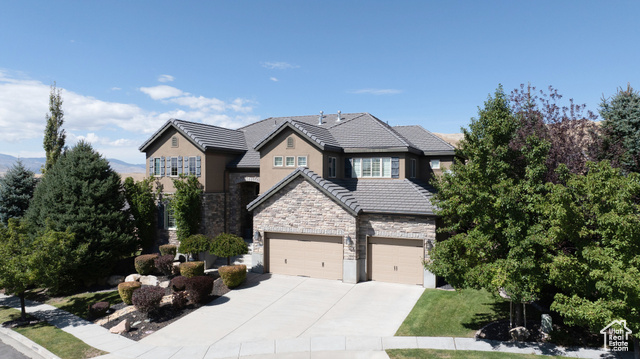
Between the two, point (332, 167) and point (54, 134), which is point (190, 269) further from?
point (54, 134)

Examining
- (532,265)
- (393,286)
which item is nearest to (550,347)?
(532,265)

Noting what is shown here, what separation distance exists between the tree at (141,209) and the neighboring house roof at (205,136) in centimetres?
318

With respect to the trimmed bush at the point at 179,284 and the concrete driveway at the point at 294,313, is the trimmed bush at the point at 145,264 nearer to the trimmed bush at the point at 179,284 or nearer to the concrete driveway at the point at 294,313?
the trimmed bush at the point at 179,284

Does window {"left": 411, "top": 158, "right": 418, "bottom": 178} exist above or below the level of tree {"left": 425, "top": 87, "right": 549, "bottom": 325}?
above

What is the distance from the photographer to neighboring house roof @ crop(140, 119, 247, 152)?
84.4ft

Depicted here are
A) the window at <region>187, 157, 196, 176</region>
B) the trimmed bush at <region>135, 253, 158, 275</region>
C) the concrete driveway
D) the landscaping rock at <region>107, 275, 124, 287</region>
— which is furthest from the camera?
the window at <region>187, 157, 196, 176</region>

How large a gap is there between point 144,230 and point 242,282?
31.6 ft

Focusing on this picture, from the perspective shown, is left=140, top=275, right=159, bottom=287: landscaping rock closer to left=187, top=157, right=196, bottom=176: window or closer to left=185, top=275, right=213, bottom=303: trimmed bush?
left=185, top=275, right=213, bottom=303: trimmed bush

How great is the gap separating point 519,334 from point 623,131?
1182cm

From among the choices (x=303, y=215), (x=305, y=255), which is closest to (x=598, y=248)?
(x=303, y=215)

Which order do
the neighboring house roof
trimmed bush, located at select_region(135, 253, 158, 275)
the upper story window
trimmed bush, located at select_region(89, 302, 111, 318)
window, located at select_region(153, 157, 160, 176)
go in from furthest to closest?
window, located at select_region(153, 157, 160, 176) → the neighboring house roof → the upper story window → trimmed bush, located at select_region(135, 253, 158, 275) → trimmed bush, located at select_region(89, 302, 111, 318)

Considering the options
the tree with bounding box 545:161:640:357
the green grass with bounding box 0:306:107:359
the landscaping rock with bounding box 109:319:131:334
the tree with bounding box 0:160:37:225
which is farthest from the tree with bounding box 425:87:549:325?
the tree with bounding box 0:160:37:225

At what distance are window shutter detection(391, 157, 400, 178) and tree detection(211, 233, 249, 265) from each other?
32.0 ft

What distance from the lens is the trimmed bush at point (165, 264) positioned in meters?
21.6
